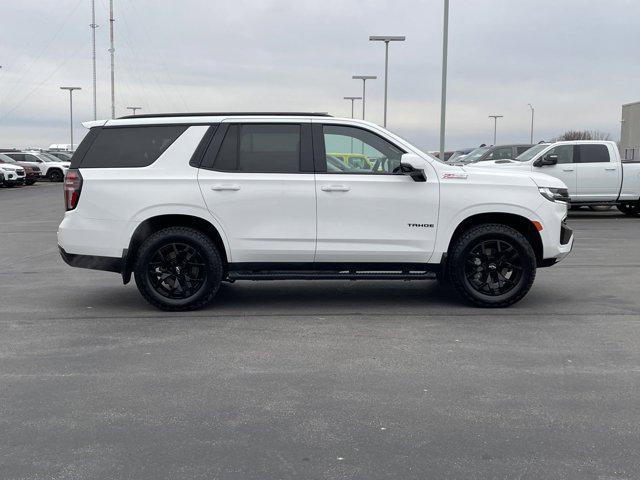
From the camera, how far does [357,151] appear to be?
285 inches

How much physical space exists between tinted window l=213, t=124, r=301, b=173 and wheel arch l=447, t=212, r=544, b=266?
1748mm

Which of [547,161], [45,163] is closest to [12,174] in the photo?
[45,163]

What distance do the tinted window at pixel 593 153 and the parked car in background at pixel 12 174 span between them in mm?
26291

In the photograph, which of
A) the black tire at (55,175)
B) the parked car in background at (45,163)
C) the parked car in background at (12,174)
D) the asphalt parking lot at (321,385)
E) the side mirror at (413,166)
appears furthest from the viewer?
the black tire at (55,175)

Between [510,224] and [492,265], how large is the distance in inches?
18.5

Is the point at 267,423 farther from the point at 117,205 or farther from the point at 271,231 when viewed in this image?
the point at 117,205

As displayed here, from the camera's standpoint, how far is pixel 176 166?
7.05 meters

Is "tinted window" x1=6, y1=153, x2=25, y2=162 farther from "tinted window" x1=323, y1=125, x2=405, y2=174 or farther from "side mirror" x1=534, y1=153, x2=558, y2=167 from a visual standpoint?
"tinted window" x1=323, y1=125, x2=405, y2=174

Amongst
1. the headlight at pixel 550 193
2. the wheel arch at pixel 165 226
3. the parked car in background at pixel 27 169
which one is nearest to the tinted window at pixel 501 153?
the headlight at pixel 550 193

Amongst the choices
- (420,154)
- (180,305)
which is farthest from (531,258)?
(180,305)

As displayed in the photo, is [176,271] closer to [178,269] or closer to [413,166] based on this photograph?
[178,269]

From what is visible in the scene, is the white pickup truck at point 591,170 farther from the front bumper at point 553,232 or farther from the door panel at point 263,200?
the door panel at point 263,200

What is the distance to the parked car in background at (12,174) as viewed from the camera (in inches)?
1331

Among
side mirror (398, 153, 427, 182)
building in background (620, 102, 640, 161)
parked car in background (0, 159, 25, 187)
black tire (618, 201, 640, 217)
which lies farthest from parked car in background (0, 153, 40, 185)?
building in background (620, 102, 640, 161)
